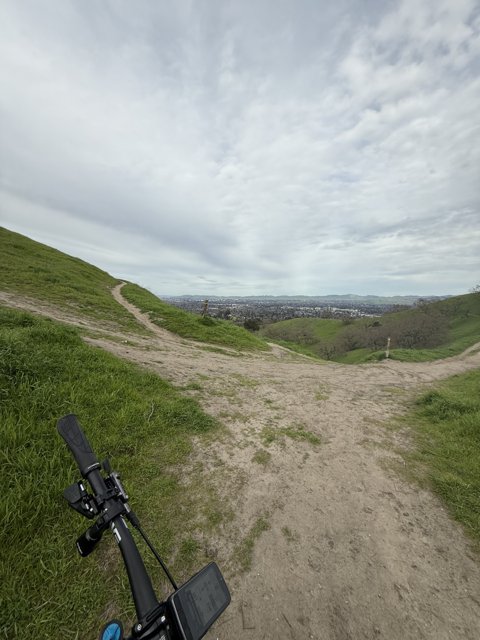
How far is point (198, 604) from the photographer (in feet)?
4.16

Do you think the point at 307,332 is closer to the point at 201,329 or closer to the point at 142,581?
the point at 201,329

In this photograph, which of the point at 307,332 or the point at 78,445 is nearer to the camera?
the point at 78,445

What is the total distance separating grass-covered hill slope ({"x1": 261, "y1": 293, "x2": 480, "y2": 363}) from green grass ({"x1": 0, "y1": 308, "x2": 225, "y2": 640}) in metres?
32.6

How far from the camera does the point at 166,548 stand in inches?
112

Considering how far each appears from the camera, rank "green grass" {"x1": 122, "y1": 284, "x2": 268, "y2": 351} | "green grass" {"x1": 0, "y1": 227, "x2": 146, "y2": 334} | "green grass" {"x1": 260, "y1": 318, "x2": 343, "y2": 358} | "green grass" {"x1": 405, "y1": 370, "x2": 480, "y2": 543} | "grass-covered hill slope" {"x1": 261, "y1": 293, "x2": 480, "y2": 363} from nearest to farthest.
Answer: "green grass" {"x1": 405, "y1": 370, "x2": 480, "y2": 543} → "green grass" {"x1": 0, "y1": 227, "x2": 146, "y2": 334} → "green grass" {"x1": 122, "y1": 284, "x2": 268, "y2": 351} → "grass-covered hill slope" {"x1": 261, "y1": 293, "x2": 480, "y2": 363} → "green grass" {"x1": 260, "y1": 318, "x2": 343, "y2": 358}

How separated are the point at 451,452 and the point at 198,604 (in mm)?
5761

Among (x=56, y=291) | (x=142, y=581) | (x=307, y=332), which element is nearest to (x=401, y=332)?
(x=307, y=332)

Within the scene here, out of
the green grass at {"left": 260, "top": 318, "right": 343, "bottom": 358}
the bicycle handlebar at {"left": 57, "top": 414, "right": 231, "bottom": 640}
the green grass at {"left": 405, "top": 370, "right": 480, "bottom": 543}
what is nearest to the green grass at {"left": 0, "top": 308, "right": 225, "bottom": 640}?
the bicycle handlebar at {"left": 57, "top": 414, "right": 231, "bottom": 640}

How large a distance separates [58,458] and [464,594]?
4.84 metres

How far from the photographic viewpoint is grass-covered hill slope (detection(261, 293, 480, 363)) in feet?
159

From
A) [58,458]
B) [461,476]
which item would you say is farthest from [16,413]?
[461,476]

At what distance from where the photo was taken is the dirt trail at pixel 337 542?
237 centimetres

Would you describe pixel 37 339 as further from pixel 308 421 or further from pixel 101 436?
pixel 308 421

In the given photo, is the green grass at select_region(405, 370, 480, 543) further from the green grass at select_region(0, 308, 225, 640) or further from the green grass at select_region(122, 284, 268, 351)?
the green grass at select_region(122, 284, 268, 351)
